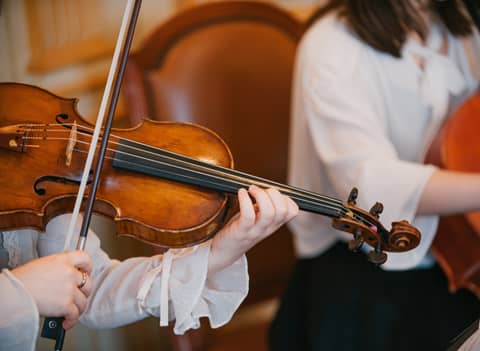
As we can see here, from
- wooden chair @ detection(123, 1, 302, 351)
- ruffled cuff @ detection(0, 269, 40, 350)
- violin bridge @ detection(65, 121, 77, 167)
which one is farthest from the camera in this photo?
wooden chair @ detection(123, 1, 302, 351)

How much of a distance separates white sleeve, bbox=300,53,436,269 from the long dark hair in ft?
0.17

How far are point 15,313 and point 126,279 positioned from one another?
0.18 metres

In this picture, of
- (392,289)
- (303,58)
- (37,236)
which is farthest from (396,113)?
(37,236)

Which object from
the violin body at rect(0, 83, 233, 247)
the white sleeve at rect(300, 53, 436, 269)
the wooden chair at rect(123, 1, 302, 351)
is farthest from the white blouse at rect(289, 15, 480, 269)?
the violin body at rect(0, 83, 233, 247)

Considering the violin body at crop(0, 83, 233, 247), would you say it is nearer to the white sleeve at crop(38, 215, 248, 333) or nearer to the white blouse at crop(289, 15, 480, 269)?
the white sleeve at crop(38, 215, 248, 333)

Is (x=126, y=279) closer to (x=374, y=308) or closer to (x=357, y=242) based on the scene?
(x=357, y=242)

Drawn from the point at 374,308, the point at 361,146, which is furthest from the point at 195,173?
the point at 374,308

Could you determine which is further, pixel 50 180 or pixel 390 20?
pixel 390 20

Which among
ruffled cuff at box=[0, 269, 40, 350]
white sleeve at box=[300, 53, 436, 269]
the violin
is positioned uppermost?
white sleeve at box=[300, 53, 436, 269]

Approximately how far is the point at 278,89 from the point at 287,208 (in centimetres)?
63

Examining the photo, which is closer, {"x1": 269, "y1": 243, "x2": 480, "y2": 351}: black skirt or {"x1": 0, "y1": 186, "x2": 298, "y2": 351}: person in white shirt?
{"x1": 0, "y1": 186, "x2": 298, "y2": 351}: person in white shirt

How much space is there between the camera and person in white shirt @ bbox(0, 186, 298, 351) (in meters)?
0.60

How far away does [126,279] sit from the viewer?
761 mm

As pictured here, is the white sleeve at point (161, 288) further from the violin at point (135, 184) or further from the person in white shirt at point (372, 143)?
the person in white shirt at point (372, 143)
